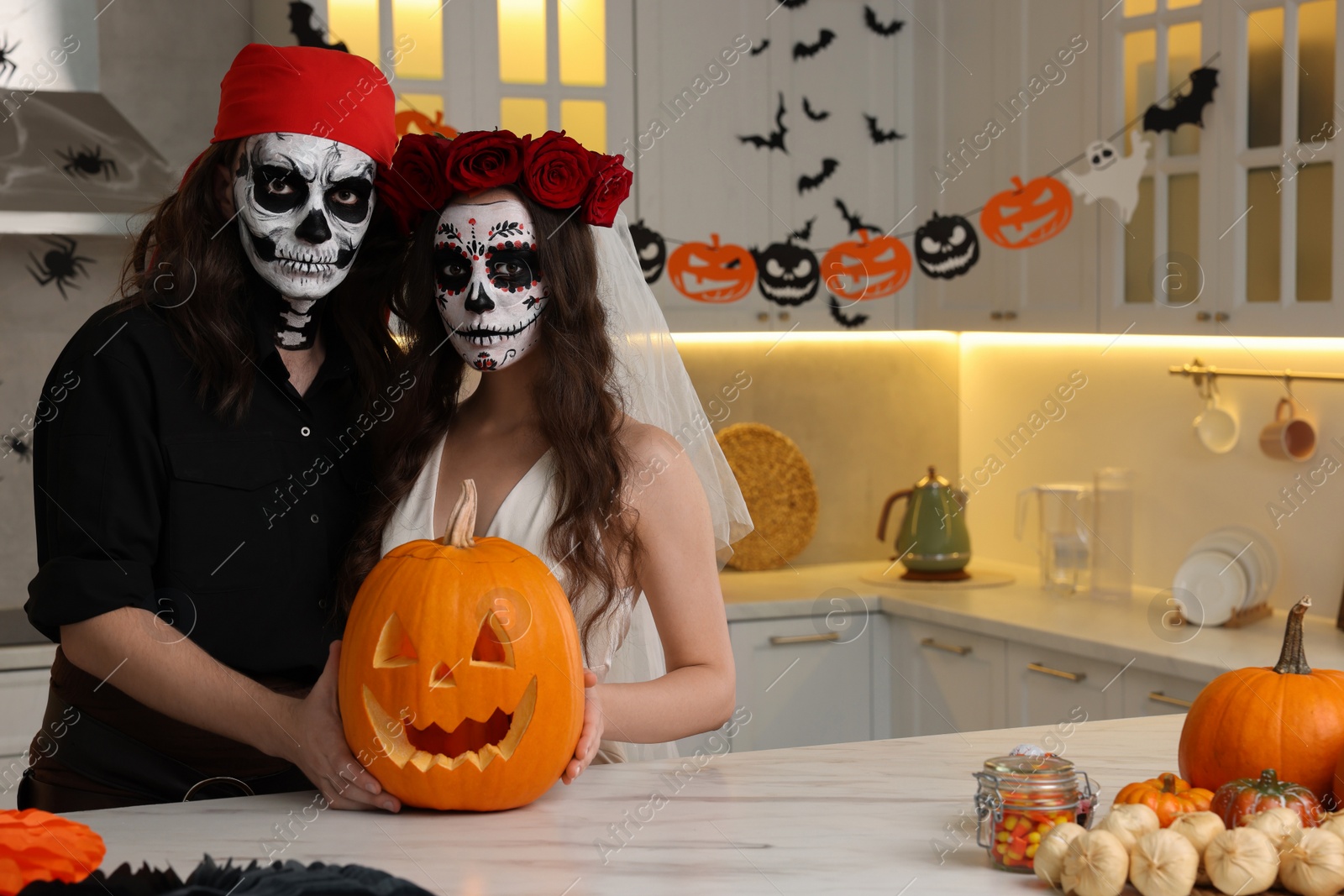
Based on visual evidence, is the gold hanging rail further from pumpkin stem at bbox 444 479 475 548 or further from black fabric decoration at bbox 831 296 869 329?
pumpkin stem at bbox 444 479 475 548

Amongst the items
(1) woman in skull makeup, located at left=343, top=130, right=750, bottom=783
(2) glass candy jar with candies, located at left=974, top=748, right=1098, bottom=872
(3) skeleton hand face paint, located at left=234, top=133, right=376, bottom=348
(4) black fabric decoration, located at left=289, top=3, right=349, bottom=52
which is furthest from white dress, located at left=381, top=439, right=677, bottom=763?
(4) black fabric decoration, located at left=289, top=3, right=349, bottom=52

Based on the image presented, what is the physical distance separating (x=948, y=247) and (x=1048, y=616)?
104 centimetres

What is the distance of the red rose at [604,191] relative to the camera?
151 cm

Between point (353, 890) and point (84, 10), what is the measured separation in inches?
105

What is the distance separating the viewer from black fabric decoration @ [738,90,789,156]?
3580 mm

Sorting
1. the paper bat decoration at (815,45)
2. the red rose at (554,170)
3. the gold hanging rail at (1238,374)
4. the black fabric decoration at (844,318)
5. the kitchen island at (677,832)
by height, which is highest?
the paper bat decoration at (815,45)

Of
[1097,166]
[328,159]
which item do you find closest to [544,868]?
[328,159]

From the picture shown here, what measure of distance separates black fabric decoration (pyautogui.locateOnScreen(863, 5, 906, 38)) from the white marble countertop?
150 cm

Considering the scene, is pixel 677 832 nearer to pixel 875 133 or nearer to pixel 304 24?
pixel 304 24

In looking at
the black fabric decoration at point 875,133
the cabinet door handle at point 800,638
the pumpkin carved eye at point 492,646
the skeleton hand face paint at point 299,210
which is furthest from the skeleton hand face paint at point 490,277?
the black fabric decoration at point 875,133

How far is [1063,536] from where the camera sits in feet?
11.0

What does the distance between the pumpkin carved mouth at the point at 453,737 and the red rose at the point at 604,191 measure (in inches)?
23.4

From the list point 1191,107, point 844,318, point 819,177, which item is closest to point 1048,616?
point 844,318

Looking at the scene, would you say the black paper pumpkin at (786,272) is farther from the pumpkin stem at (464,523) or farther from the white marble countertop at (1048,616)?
the pumpkin stem at (464,523)
